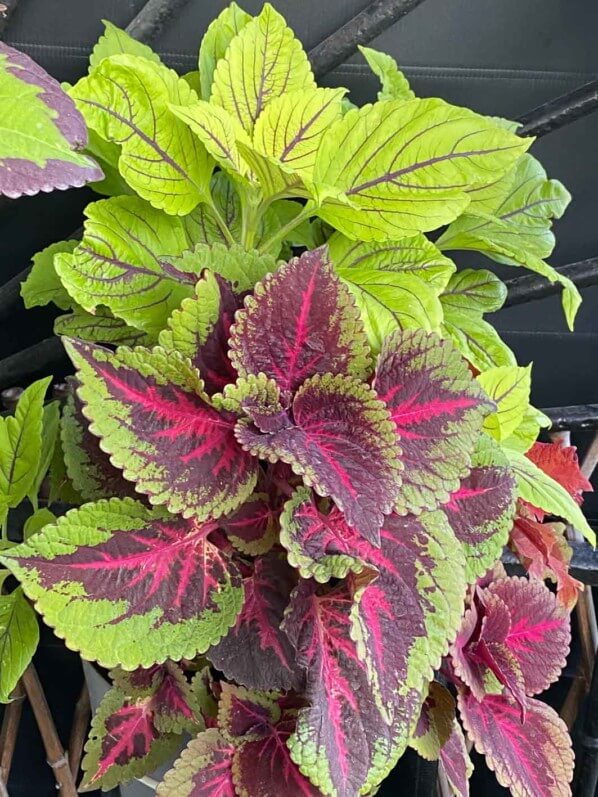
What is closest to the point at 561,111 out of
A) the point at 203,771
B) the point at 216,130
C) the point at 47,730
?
the point at 216,130

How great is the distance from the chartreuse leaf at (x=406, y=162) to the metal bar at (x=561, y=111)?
0.31 meters

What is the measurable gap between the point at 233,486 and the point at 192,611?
0.07 m

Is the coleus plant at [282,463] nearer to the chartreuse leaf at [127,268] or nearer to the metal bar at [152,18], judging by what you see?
the chartreuse leaf at [127,268]

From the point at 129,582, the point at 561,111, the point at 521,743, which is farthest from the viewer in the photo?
the point at 561,111

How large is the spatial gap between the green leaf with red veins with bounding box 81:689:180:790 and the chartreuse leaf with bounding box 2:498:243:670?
119 mm

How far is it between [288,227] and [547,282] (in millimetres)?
396

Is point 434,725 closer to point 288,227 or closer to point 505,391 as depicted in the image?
point 505,391

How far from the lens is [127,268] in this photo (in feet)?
1.45

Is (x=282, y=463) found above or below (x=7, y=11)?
below

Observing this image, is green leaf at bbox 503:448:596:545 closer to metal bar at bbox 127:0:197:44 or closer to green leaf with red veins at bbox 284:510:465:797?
green leaf with red veins at bbox 284:510:465:797

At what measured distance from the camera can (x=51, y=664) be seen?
0.91 m

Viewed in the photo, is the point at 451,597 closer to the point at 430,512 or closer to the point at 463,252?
the point at 430,512

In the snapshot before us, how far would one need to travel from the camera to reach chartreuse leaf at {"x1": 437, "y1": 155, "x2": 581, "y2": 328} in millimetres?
529

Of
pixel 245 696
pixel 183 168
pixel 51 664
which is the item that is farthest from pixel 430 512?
pixel 51 664
